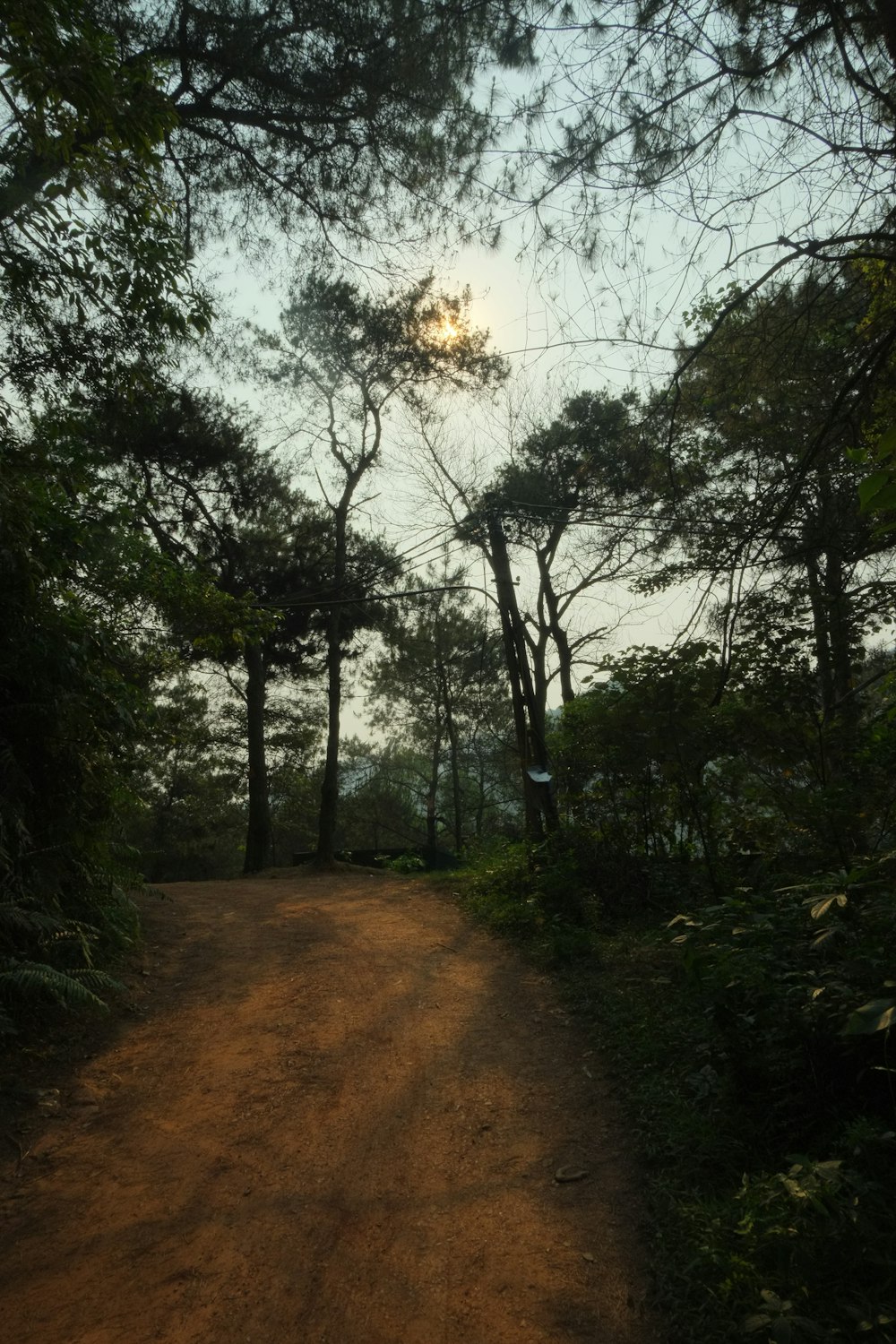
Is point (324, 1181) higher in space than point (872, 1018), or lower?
lower

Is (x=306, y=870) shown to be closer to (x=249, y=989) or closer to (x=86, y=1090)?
(x=249, y=989)

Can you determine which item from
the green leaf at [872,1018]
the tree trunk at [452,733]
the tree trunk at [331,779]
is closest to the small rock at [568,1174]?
the green leaf at [872,1018]

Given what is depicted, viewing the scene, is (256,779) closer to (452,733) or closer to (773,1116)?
(452,733)

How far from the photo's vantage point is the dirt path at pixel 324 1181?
2922mm

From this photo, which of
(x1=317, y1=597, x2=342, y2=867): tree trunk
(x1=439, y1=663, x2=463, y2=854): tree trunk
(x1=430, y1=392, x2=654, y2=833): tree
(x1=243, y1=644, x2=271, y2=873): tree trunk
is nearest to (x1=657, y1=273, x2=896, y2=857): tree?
(x1=430, y1=392, x2=654, y2=833): tree

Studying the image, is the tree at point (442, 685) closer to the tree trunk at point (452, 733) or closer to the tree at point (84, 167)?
the tree trunk at point (452, 733)

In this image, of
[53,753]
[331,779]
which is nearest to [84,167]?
[53,753]

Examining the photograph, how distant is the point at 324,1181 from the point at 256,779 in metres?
16.5

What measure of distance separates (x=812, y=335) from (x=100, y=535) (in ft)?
22.1

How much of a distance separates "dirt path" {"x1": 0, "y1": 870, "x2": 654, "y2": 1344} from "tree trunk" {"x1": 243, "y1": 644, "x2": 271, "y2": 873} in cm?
1305

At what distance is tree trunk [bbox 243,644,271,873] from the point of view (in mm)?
19734

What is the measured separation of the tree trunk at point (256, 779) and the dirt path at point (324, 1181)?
42.8 feet

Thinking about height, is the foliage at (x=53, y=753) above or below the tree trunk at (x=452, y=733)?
below

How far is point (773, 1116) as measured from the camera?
3627mm
